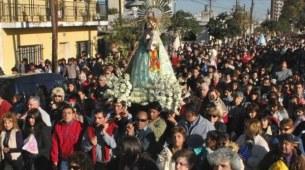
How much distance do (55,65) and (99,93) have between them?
10.2 m

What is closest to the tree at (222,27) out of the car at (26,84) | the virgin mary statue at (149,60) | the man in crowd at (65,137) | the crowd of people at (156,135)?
the car at (26,84)

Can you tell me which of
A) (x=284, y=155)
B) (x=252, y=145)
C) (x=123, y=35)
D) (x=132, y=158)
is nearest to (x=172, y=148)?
(x=132, y=158)

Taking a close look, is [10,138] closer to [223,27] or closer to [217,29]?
[217,29]

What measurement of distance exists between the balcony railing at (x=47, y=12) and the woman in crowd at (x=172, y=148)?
20.3 metres

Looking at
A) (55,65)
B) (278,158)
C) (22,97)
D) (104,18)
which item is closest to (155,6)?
(22,97)

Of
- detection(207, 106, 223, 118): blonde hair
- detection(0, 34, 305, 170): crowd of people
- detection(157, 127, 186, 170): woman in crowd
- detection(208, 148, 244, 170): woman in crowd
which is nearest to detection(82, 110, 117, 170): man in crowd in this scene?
detection(0, 34, 305, 170): crowd of people

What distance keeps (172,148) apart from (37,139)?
8.46 feet

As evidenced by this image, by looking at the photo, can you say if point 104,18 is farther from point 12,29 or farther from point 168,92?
point 168,92

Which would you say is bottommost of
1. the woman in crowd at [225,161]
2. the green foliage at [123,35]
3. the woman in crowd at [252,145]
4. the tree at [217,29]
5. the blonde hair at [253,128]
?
the tree at [217,29]

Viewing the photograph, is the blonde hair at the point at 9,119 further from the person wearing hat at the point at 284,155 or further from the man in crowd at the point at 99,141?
the person wearing hat at the point at 284,155

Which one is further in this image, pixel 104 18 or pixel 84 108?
pixel 104 18

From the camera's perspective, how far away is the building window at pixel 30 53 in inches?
1115

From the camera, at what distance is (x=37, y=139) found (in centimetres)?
921

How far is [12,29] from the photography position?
27.3 meters
